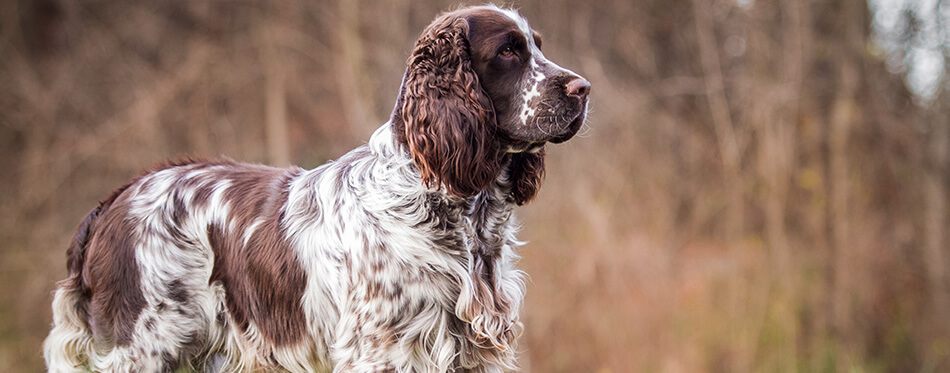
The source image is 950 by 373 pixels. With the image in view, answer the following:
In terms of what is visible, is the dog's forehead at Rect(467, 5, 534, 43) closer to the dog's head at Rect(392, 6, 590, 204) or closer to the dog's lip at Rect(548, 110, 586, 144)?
the dog's head at Rect(392, 6, 590, 204)

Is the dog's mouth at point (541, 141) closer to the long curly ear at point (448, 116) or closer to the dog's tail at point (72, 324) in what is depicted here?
the long curly ear at point (448, 116)

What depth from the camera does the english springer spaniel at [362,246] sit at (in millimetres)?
2854

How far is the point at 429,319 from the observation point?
2.87 meters

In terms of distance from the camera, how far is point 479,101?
2.92 meters

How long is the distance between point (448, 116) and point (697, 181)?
703 cm

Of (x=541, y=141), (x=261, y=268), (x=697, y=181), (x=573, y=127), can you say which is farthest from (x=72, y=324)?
(x=697, y=181)

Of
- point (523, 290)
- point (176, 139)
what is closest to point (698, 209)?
point (523, 290)

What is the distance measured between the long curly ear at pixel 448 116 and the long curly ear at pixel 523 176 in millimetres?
153

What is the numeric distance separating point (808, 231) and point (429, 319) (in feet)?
18.8

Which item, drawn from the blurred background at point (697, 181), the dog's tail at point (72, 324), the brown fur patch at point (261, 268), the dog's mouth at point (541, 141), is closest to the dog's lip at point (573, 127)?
the dog's mouth at point (541, 141)

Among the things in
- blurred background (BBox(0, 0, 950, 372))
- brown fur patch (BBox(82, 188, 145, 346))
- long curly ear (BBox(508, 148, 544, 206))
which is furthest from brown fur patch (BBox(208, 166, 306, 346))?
blurred background (BBox(0, 0, 950, 372))

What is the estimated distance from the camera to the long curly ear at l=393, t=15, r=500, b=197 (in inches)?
111

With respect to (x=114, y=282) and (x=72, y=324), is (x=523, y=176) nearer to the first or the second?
(x=114, y=282)

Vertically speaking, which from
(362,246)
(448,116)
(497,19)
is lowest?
(362,246)
